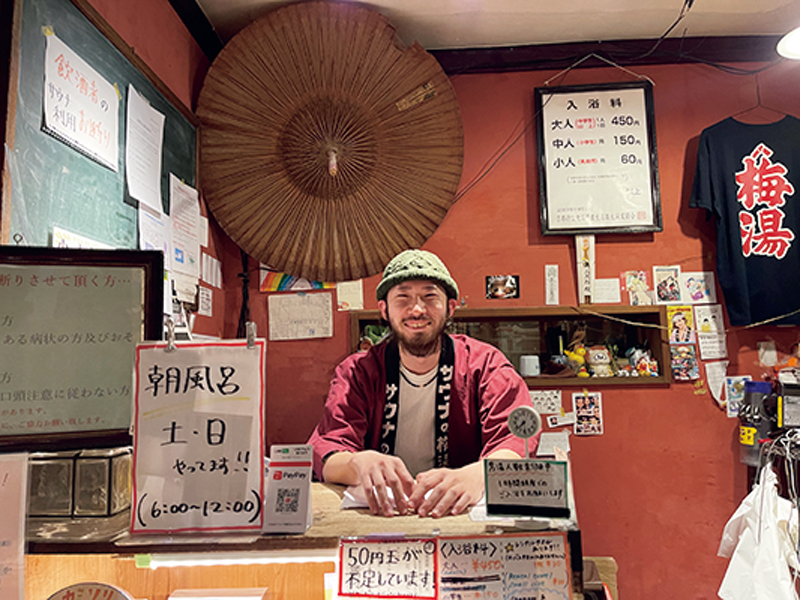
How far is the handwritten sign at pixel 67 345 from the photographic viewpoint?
796mm

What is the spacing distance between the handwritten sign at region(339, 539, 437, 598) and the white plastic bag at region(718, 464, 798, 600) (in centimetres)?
181

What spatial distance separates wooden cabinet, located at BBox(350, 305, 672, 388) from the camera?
8.37 feet

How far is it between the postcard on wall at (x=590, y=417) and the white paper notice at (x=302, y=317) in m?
1.28

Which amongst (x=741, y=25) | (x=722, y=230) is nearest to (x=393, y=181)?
(x=722, y=230)

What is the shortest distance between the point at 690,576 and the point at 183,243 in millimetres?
2725

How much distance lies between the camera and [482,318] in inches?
104

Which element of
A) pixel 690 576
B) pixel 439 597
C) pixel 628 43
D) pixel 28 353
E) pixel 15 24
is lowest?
pixel 690 576

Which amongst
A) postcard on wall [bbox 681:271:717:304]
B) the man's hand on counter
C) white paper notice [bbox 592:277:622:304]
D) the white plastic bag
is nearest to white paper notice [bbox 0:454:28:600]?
the man's hand on counter

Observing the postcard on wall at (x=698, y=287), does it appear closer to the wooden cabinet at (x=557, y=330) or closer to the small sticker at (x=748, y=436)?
the wooden cabinet at (x=557, y=330)

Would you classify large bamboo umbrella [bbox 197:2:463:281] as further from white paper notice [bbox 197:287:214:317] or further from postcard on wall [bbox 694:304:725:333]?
postcard on wall [bbox 694:304:725:333]

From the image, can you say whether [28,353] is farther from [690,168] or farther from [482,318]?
[690,168]

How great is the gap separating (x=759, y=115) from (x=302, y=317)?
2.51 m

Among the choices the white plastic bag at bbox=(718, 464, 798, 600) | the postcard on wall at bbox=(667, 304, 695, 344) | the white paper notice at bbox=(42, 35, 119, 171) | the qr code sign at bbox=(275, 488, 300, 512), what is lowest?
the white plastic bag at bbox=(718, 464, 798, 600)

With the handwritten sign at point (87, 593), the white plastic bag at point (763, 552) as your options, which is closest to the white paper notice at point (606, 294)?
the white plastic bag at point (763, 552)
